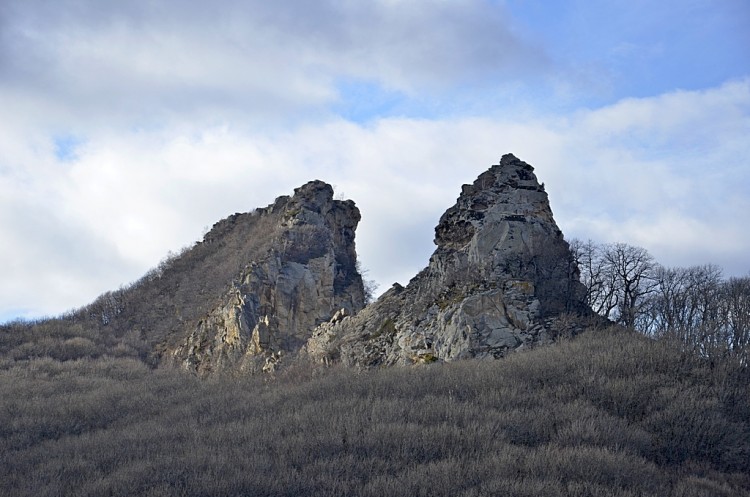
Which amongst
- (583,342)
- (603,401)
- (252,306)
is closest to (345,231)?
(252,306)

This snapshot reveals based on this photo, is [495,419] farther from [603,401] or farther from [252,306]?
[252,306]

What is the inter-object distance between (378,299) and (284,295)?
23.7 ft

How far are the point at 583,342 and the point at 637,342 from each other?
130 centimetres

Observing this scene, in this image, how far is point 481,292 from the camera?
727 inches

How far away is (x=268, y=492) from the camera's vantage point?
8.21 metres

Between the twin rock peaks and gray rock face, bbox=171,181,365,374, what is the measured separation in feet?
0.21

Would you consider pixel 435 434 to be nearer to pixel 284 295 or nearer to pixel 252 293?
pixel 284 295

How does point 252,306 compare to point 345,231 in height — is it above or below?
below

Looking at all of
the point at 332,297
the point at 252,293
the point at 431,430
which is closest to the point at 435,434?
the point at 431,430

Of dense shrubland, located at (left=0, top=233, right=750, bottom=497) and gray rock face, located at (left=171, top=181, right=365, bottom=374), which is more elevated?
gray rock face, located at (left=171, top=181, right=365, bottom=374)

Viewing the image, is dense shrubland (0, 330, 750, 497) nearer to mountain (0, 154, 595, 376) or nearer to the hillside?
mountain (0, 154, 595, 376)

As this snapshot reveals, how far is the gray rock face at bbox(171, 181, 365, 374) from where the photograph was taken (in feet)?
92.2

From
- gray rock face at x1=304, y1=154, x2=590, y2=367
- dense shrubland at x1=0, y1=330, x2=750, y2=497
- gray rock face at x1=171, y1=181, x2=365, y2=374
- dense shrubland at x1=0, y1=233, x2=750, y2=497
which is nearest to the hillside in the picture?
gray rock face at x1=171, y1=181, x2=365, y2=374

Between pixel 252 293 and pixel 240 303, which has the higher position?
pixel 252 293
